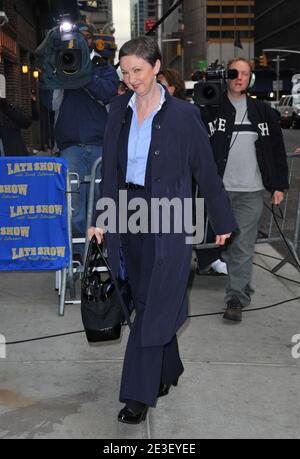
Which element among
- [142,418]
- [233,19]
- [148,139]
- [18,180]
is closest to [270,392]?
[142,418]

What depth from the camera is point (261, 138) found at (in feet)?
18.6

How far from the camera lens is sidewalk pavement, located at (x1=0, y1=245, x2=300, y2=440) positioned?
3684mm

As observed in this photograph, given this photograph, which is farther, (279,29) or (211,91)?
(279,29)

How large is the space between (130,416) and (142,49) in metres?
1.99

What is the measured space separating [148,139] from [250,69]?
95.1 inches

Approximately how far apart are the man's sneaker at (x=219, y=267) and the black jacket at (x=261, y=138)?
158cm

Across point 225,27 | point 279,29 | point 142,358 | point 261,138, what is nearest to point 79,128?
point 261,138

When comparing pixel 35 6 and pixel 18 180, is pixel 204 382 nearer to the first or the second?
pixel 18 180

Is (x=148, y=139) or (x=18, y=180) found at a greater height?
(x=148, y=139)

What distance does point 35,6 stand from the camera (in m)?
26.1

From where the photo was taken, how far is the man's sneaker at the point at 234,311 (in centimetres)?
560
